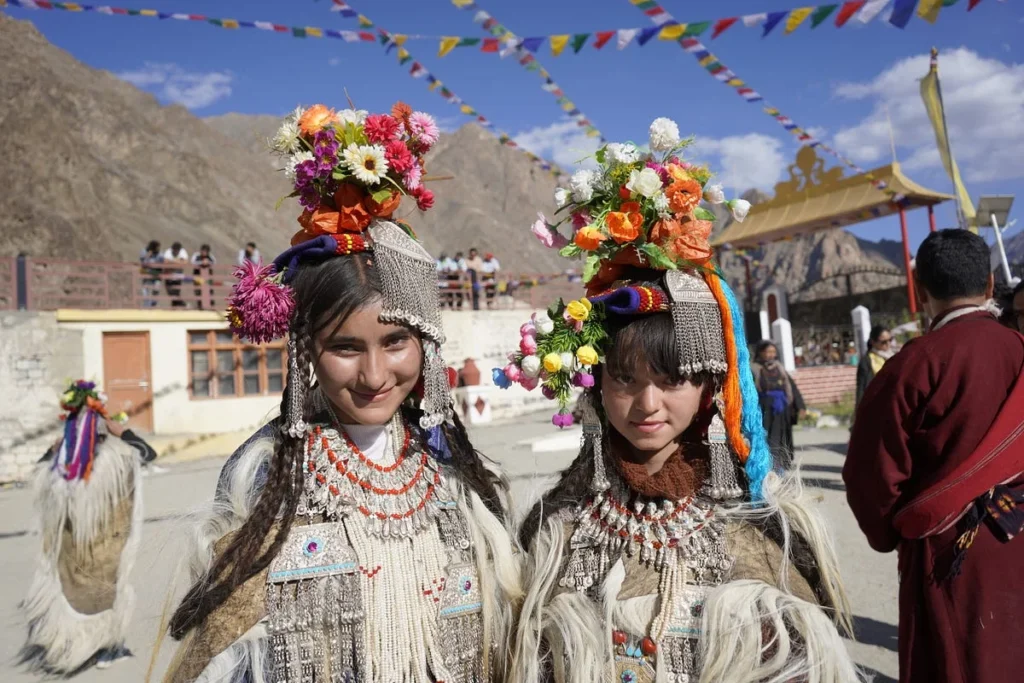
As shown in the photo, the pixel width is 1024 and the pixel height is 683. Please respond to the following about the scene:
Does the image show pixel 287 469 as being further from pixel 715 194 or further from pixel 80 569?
pixel 80 569

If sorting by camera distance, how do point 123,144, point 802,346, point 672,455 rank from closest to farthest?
1. point 672,455
2. point 802,346
3. point 123,144

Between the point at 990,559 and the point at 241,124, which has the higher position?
the point at 241,124

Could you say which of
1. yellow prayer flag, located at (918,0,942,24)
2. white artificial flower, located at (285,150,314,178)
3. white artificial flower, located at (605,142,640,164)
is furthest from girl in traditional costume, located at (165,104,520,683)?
yellow prayer flag, located at (918,0,942,24)

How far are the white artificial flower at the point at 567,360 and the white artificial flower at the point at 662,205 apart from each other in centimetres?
51

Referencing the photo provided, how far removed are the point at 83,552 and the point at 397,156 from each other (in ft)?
14.5

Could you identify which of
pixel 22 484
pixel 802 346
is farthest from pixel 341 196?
pixel 802 346

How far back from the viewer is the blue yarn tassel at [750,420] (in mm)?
2096

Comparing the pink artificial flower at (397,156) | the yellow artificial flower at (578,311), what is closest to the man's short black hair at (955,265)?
the yellow artificial flower at (578,311)

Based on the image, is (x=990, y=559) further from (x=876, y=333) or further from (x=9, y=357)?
(x=9, y=357)

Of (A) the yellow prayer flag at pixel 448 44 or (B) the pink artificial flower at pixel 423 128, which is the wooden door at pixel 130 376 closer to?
(A) the yellow prayer flag at pixel 448 44

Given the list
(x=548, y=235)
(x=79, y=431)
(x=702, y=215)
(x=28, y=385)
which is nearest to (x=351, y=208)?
(x=548, y=235)

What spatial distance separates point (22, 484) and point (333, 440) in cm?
1456

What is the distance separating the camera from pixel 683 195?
2145mm

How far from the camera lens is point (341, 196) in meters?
2.24
